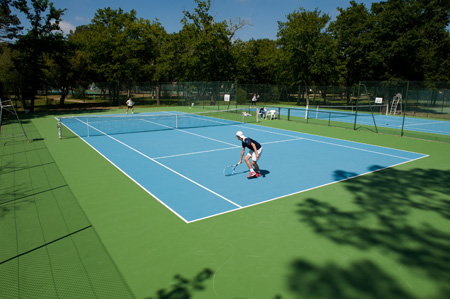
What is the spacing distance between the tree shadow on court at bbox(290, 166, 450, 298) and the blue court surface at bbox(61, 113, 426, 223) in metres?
1.32

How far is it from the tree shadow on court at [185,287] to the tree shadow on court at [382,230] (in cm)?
151

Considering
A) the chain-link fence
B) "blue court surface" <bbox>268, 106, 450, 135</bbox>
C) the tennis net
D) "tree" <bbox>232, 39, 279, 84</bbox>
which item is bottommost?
the tennis net

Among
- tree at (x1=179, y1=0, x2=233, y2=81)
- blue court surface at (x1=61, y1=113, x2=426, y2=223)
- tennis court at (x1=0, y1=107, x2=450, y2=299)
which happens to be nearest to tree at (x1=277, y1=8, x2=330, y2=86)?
tree at (x1=179, y1=0, x2=233, y2=81)

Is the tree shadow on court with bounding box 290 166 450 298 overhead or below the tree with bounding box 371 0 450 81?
below

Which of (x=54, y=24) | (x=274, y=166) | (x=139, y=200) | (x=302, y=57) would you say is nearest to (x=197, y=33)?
(x=302, y=57)

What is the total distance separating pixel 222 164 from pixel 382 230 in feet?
22.1

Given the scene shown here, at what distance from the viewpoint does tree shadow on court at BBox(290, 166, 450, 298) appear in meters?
5.04

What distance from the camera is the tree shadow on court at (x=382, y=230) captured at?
16.5 feet

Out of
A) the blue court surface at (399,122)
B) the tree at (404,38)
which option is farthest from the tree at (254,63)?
the blue court surface at (399,122)

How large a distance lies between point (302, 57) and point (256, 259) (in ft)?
156

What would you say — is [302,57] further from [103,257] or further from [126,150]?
[103,257]

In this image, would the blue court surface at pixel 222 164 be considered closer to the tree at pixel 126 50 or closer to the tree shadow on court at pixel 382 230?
the tree shadow on court at pixel 382 230

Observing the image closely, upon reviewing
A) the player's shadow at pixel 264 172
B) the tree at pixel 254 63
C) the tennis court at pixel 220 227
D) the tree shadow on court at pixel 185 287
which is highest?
the tree at pixel 254 63

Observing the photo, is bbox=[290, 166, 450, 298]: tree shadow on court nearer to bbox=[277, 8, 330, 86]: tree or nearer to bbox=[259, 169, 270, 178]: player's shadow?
bbox=[259, 169, 270, 178]: player's shadow
